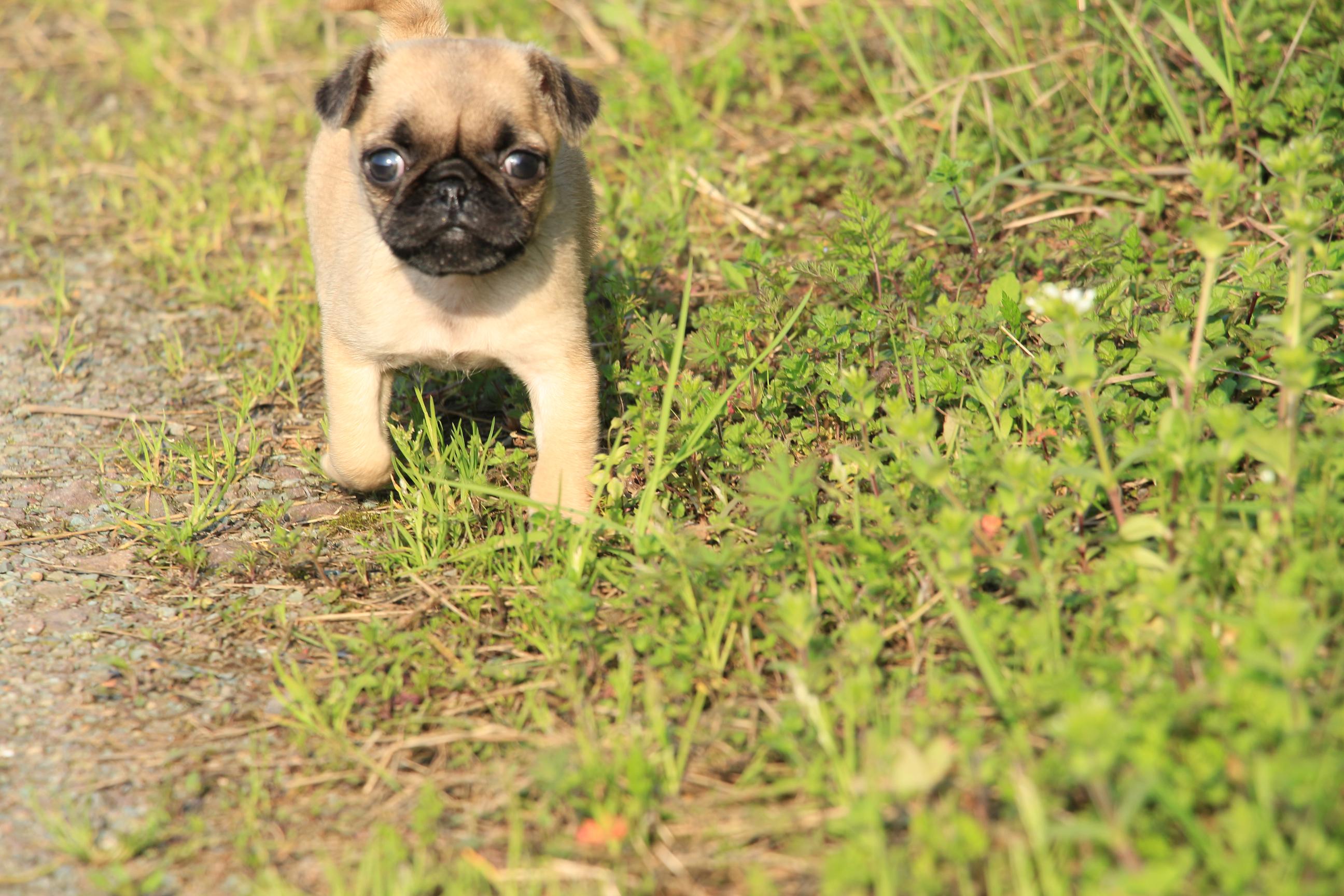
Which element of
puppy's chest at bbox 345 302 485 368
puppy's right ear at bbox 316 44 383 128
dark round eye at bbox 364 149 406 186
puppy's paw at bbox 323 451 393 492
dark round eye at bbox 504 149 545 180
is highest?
puppy's right ear at bbox 316 44 383 128

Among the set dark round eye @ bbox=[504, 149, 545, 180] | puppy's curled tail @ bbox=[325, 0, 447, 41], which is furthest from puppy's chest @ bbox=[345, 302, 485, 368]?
puppy's curled tail @ bbox=[325, 0, 447, 41]

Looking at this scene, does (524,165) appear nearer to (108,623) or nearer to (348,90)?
(348,90)

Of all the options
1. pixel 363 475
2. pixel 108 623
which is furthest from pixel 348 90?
pixel 108 623

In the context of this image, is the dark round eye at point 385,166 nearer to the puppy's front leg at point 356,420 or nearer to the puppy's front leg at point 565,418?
the puppy's front leg at point 356,420

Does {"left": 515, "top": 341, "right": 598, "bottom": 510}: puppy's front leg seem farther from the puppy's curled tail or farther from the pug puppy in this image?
the puppy's curled tail

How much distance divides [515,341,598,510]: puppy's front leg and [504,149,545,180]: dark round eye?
622 millimetres

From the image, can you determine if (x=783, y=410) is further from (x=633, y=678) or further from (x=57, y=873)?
(x=57, y=873)

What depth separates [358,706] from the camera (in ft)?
12.6

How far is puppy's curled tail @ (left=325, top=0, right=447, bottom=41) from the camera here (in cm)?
554

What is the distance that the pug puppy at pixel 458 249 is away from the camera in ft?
14.7

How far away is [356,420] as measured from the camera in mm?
4855

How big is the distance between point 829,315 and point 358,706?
2151 mm

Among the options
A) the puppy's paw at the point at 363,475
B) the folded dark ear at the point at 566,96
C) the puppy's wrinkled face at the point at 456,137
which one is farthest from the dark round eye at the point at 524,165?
the puppy's paw at the point at 363,475

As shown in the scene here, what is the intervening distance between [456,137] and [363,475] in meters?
1.24
